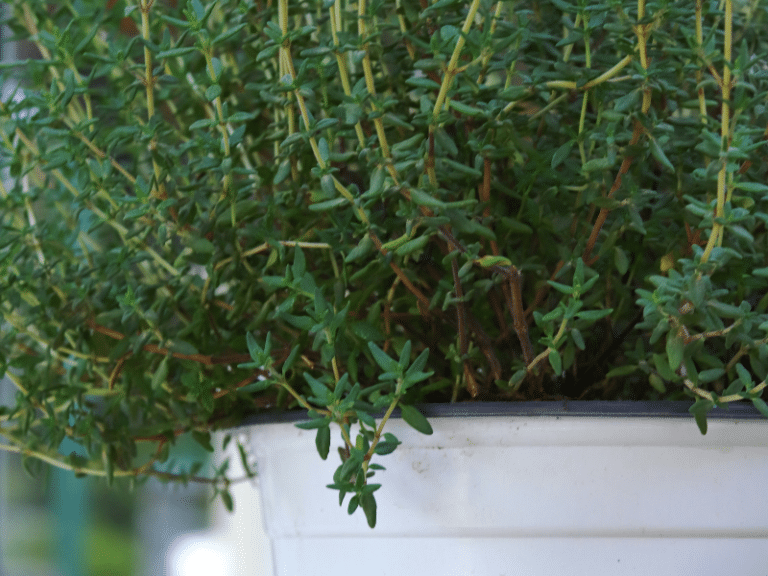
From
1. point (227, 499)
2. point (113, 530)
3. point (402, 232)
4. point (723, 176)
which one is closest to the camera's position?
point (723, 176)

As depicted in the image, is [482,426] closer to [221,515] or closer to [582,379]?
[582,379]

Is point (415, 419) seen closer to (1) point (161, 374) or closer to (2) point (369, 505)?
(2) point (369, 505)

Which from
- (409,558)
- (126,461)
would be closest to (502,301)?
(409,558)

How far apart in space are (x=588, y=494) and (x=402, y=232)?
0.69ft

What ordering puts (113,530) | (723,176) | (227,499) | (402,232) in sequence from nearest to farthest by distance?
(723,176) → (402,232) → (227,499) → (113,530)

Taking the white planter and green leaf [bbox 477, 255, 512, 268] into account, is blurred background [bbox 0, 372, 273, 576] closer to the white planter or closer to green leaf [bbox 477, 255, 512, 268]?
the white planter

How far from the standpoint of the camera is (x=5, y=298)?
564 mm

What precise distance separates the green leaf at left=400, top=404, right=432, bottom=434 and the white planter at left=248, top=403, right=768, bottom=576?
0.8 inches

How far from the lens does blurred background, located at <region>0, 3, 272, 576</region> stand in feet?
4.50

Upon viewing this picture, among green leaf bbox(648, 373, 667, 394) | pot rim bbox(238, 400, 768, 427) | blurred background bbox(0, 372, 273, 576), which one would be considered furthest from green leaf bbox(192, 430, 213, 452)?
blurred background bbox(0, 372, 273, 576)

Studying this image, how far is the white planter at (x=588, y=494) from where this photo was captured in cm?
45

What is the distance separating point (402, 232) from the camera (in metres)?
0.51

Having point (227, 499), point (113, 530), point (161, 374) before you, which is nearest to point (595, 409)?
point (161, 374)

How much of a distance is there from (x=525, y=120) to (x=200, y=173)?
24cm
